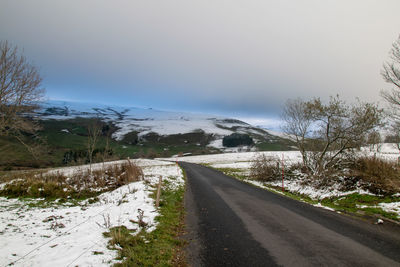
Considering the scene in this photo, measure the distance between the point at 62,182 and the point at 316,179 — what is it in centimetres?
2070

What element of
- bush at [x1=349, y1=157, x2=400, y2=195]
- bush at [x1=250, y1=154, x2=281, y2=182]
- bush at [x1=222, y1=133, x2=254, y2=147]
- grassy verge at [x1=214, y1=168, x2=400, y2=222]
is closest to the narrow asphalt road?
grassy verge at [x1=214, y1=168, x2=400, y2=222]

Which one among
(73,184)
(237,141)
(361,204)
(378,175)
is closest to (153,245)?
(361,204)

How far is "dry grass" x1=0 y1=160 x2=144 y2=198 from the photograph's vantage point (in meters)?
14.2

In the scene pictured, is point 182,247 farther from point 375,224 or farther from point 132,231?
point 375,224

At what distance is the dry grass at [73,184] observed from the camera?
46.5 feet

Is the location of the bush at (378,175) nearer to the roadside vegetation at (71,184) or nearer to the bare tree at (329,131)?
the bare tree at (329,131)

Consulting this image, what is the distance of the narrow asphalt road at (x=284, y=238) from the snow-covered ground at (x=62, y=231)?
2353 millimetres

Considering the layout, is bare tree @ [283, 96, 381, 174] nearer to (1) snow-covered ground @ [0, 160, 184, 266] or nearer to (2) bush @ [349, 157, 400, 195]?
(2) bush @ [349, 157, 400, 195]

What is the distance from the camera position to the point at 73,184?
54.5 feet

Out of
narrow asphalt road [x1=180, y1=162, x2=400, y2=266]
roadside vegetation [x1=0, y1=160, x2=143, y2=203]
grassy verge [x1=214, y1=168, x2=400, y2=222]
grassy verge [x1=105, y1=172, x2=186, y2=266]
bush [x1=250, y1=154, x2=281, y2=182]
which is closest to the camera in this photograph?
grassy verge [x1=105, y1=172, x2=186, y2=266]

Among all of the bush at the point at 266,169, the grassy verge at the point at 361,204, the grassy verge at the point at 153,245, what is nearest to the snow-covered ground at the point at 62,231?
the grassy verge at the point at 153,245

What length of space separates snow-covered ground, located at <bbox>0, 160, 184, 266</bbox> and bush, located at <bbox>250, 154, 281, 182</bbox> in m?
14.3

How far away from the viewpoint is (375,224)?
8.33m

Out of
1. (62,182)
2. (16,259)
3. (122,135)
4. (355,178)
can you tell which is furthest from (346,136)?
(122,135)
